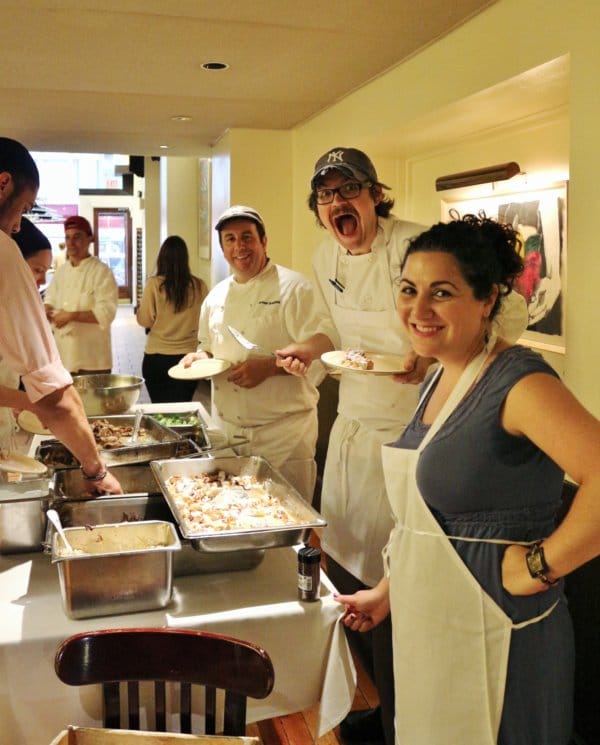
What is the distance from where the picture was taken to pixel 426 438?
126 centimetres

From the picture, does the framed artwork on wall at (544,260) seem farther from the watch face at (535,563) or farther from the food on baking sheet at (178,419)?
the watch face at (535,563)

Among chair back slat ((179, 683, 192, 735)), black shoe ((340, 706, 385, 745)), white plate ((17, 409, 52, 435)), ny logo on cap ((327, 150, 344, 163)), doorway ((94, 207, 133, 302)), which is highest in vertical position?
doorway ((94, 207, 133, 302))

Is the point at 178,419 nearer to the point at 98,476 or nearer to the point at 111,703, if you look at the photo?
the point at 98,476

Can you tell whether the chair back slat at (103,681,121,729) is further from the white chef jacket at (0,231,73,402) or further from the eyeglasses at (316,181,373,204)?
the eyeglasses at (316,181,373,204)

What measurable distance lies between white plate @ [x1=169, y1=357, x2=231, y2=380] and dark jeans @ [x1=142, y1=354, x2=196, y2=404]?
6.84 ft

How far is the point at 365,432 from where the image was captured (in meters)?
2.16

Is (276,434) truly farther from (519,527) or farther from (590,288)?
(519,527)

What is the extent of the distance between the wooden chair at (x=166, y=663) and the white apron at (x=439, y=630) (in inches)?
12.3

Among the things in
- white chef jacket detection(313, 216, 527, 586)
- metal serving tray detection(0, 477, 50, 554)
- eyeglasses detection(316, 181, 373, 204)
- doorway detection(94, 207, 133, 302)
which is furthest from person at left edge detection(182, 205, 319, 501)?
doorway detection(94, 207, 133, 302)

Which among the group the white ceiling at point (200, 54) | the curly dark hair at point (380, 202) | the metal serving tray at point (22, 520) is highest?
the white ceiling at point (200, 54)

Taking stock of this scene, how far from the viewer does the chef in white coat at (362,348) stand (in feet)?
6.82

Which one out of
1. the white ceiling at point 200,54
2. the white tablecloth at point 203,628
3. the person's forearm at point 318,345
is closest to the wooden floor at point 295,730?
the white tablecloth at point 203,628

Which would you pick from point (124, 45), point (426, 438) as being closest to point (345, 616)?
point (426, 438)

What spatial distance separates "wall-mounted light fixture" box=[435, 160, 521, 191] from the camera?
287 cm
